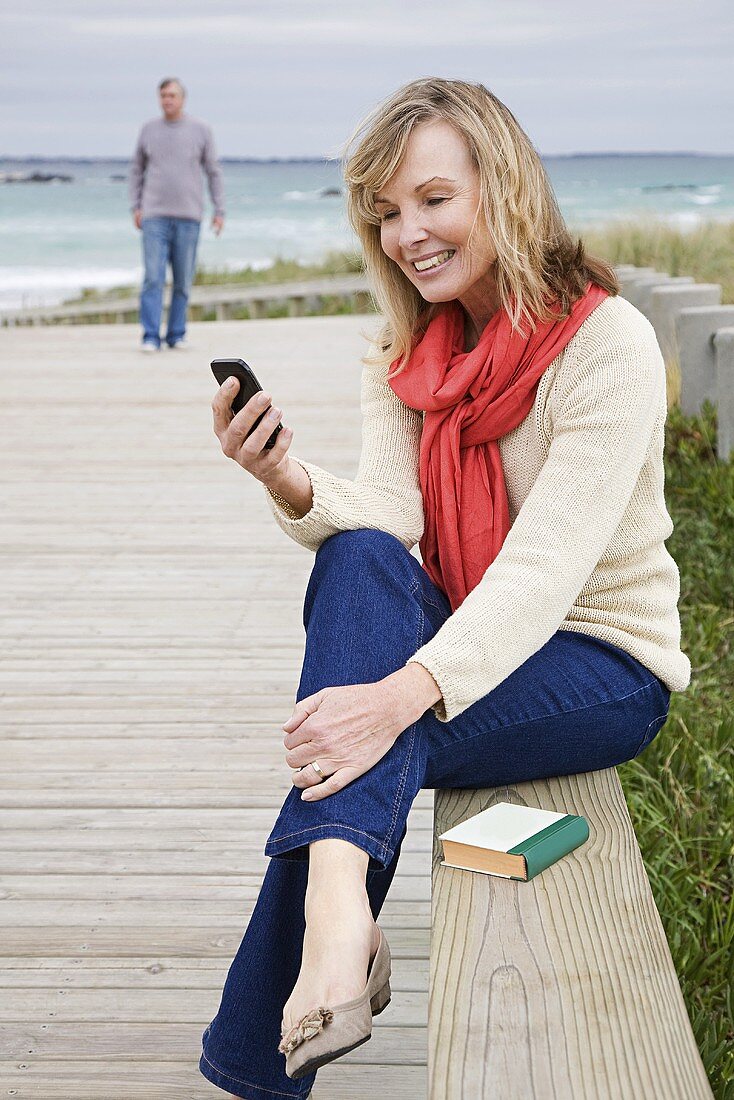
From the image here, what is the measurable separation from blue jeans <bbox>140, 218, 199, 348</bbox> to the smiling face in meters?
7.65

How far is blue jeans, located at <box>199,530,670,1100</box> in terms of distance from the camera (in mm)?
1661

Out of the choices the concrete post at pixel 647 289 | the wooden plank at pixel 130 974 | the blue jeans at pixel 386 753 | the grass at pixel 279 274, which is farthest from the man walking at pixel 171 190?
the blue jeans at pixel 386 753

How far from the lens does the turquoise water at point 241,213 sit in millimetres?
29500

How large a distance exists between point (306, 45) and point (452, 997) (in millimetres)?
70830

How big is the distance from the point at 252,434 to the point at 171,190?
7803mm

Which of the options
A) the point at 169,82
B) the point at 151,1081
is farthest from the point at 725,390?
the point at 169,82

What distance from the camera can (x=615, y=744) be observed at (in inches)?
75.8

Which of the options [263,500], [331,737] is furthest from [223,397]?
[263,500]

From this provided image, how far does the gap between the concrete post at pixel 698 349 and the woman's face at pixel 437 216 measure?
12.6 feet

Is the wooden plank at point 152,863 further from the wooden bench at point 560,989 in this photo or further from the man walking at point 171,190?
the man walking at point 171,190

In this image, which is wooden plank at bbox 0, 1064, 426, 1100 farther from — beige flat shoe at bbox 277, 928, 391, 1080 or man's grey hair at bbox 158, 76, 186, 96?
man's grey hair at bbox 158, 76, 186, 96

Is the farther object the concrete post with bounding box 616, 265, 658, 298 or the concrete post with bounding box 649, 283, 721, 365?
the concrete post with bounding box 616, 265, 658, 298

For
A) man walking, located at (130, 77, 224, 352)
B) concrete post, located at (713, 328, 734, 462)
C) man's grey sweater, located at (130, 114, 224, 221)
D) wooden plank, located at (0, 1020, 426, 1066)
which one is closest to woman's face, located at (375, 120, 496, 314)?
wooden plank, located at (0, 1020, 426, 1066)

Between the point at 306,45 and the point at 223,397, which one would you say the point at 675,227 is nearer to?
the point at 223,397
